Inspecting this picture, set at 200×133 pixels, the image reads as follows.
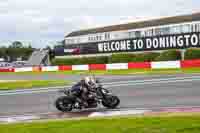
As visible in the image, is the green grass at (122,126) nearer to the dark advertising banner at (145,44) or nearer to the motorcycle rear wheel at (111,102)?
the motorcycle rear wheel at (111,102)

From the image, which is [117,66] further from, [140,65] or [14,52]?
[14,52]

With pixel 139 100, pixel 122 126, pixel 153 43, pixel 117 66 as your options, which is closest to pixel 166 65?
pixel 117 66

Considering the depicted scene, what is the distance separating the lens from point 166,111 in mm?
11750

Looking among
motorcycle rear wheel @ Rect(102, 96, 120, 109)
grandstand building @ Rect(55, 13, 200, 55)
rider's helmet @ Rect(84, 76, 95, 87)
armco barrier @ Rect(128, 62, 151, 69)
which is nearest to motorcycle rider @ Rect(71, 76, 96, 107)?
rider's helmet @ Rect(84, 76, 95, 87)

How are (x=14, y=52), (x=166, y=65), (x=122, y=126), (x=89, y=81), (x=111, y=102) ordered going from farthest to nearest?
(x=14, y=52) < (x=166, y=65) < (x=111, y=102) < (x=89, y=81) < (x=122, y=126)

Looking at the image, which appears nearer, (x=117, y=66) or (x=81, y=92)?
(x=81, y=92)

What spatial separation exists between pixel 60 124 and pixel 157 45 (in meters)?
41.5

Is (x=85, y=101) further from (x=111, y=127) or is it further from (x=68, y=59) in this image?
(x=68, y=59)

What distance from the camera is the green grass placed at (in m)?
8.62

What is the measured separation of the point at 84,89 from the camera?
43.2 feet

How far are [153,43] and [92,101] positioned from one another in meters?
39.0

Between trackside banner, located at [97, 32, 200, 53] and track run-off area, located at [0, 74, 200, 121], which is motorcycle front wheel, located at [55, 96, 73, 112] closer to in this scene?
track run-off area, located at [0, 74, 200, 121]

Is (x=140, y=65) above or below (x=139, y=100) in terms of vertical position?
below

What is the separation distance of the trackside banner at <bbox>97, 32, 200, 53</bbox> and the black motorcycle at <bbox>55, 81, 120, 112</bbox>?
112ft
